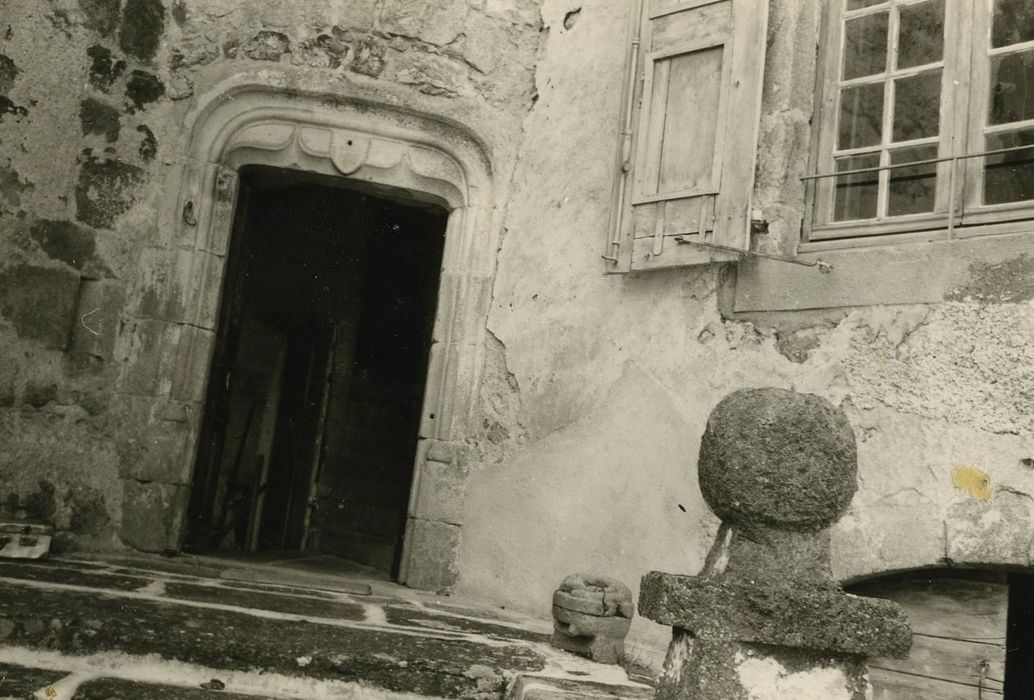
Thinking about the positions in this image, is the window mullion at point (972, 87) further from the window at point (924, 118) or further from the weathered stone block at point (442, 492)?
the weathered stone block at point (442, 492)

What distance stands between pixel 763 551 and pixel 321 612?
2230 mm

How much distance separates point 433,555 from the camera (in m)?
5.05

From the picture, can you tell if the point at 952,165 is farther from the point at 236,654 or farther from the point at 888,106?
the point at 236,654

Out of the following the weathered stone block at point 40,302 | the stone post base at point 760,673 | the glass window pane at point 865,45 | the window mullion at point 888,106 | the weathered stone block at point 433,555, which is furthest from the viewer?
the weathered stone block at point 433,555

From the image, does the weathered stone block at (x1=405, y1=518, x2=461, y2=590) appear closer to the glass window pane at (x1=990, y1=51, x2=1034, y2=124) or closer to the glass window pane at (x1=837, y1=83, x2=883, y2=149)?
the glass window pane at (x1=837, y1=83, x2=883, y2=149)

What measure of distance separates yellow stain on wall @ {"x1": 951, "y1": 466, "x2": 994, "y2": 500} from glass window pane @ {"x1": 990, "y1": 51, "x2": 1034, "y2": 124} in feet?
4.23

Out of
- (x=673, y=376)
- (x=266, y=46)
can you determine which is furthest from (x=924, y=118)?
(x=266, y=46)

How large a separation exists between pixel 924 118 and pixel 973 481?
4.68 feet

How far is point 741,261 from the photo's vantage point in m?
4.36

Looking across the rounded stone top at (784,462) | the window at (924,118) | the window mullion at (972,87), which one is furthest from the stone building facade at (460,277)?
the rounded stone top at (784,462)

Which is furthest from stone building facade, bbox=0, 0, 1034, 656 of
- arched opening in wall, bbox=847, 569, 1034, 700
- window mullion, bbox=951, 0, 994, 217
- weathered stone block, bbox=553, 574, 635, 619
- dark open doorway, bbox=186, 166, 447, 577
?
dark open doorway, bbox=186, 166, 447, 577

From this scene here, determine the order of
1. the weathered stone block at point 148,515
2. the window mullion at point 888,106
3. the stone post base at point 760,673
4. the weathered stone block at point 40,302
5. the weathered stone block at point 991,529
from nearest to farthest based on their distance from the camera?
1. the stone post base at point 760,673
2. the weathered stone block at point 991,529
3. the window mullion at point 888,106
4. the weathered stone block at point 40,302
5. the weathered stone block at point 148,515

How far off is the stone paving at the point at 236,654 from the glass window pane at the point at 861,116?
2305mm

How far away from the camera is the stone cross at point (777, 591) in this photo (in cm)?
199
